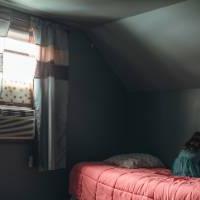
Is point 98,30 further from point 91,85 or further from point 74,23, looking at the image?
point 91,85

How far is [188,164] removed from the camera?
2941mm

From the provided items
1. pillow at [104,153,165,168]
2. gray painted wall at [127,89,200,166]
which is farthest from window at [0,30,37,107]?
gray painted wall at [127,89,200,166]

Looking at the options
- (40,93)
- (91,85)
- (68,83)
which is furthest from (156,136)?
(40,93)

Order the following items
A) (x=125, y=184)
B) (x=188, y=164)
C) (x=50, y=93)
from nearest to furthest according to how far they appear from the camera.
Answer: (x=125, y=184) < (x=188, y=164) < (x=50, y=93)

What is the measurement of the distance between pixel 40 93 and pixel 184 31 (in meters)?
1.52

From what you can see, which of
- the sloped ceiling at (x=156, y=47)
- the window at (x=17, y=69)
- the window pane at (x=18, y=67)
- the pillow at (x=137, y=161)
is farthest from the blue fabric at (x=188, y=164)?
the window pane at (x=18, y=67)

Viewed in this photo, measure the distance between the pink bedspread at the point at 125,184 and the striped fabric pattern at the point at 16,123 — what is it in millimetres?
649

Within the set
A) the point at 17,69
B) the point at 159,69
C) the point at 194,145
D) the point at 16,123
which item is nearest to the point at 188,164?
the point at 194,145

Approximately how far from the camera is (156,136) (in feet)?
12.9

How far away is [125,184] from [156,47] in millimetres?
1456

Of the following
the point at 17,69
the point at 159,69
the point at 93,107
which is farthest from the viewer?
the point at 93,107

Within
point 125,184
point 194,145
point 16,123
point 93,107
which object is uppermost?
point 93,107

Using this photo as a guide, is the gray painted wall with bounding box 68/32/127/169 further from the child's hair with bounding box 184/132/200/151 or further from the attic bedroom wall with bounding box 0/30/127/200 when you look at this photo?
the child's hair with bounding box 184/132/200/151

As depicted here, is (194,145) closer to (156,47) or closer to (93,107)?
(156,47)
